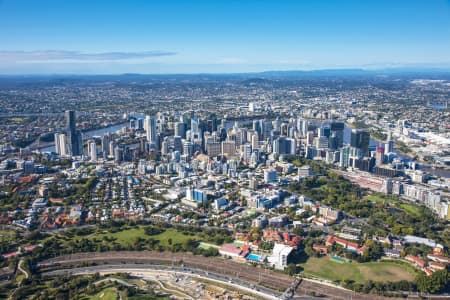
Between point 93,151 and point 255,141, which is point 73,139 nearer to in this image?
point 93,151

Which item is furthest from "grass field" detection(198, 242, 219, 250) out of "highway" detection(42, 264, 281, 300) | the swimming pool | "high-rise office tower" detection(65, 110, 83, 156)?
"high-rise office tower" detection(65, 110, 83, 156)

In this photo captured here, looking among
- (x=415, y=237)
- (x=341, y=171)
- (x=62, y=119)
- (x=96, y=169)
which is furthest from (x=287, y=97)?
(x=415, y=237)

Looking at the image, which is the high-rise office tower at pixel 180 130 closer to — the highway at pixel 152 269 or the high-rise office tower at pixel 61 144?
the high-rise office tower at pixel 61 144

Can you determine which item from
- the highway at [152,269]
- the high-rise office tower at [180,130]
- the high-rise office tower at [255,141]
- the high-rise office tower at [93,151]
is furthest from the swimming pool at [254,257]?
the high-rise office tower at [180,130]

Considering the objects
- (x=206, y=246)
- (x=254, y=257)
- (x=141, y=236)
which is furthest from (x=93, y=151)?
(x=254, y=257)

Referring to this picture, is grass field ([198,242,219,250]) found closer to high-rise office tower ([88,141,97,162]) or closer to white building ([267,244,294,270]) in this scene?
white building ([267,244,294,270])

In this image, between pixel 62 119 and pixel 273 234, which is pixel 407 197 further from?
pixel 62 119

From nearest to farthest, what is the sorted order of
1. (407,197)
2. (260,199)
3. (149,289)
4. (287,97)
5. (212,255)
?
(149,289), (212,255), (260,199), (407,197), (287,97)

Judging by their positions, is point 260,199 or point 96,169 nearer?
point 260,199
